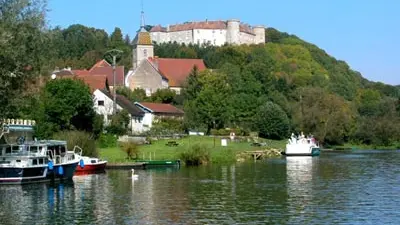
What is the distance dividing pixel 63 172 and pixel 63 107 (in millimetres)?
22944

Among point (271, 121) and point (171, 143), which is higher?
point (271, 121)

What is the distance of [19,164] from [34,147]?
3.45 metres

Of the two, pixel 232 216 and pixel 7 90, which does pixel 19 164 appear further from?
pixel 232 216

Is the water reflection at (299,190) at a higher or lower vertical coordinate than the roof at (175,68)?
lower

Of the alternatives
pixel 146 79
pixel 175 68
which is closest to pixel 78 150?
pixel 146 79

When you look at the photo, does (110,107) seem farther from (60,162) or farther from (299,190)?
(299,190)

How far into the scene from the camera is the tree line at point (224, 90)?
43.2m

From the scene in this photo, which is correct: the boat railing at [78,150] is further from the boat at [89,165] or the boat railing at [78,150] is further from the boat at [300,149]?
the boat at [300,149]

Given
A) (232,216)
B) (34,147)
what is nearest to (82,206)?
(232,216)

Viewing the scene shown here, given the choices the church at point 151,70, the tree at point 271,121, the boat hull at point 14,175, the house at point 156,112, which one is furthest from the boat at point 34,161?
the church at point 151,70

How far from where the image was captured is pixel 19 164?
49.8m

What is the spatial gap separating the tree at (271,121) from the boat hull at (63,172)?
5985 centimetres

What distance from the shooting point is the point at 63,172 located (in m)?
53.2

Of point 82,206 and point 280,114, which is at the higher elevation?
point 280,114
